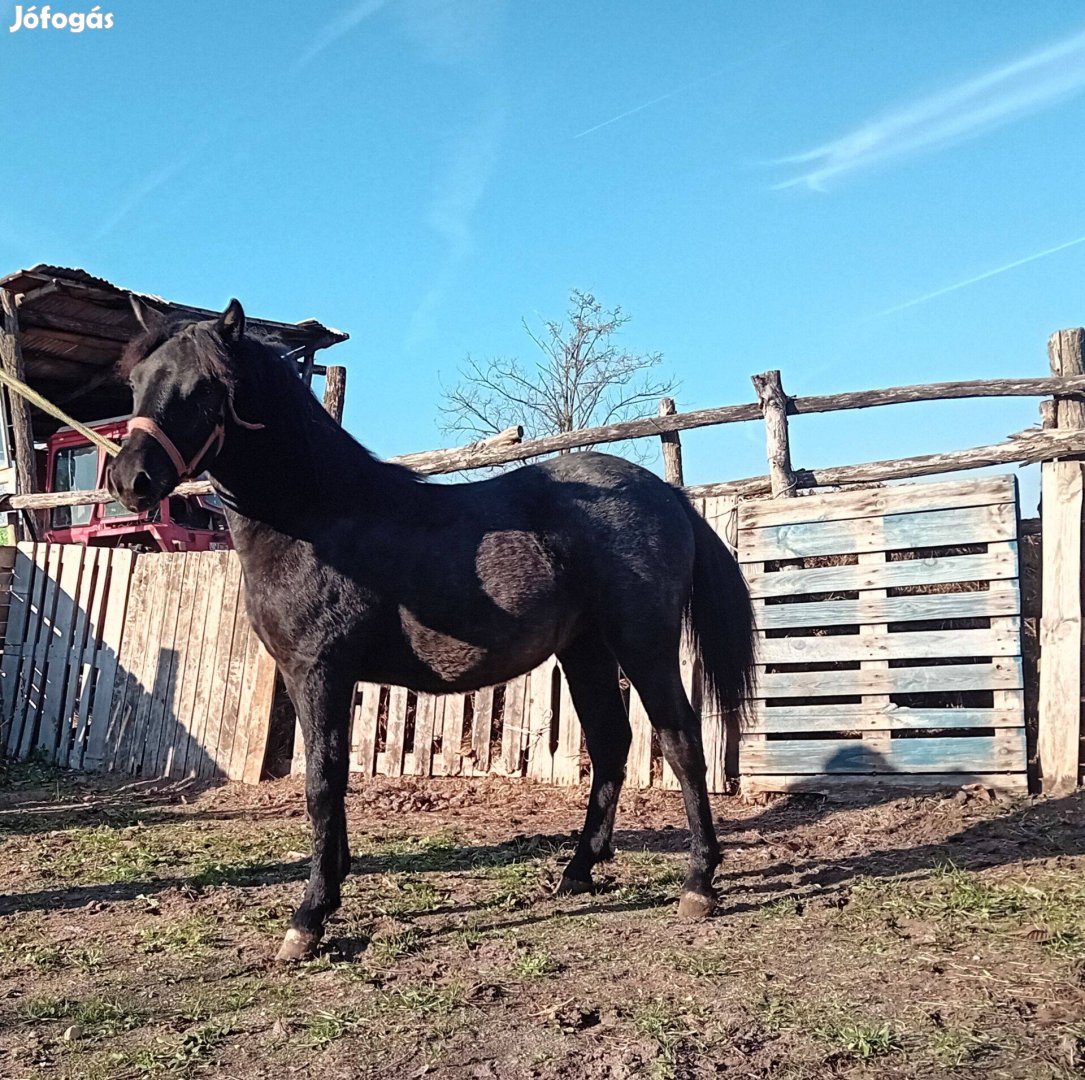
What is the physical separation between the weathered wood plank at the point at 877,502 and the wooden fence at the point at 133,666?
4.08 metres

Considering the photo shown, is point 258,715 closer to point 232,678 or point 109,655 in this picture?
point 232,678

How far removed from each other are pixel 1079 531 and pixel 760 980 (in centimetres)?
397

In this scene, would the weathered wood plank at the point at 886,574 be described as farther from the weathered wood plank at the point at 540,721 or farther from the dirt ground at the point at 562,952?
the weathered wood plank at the point at 540,721

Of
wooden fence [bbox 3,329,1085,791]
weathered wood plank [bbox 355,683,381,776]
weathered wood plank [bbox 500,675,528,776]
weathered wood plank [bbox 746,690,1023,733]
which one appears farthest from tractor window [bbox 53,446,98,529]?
weathered wood plank [bbox 746,690,1023,733]

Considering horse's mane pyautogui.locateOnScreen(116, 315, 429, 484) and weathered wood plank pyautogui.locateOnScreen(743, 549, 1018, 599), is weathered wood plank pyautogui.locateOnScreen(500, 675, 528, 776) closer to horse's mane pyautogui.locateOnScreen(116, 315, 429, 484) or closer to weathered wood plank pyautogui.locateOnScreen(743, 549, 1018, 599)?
weathered wood plank pyautogui.locateOnScreen(743, 549, 1018, 599)

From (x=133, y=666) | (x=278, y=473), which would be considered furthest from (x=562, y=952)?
(x=133, y=666)

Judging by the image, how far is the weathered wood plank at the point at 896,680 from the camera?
5859 millimetres

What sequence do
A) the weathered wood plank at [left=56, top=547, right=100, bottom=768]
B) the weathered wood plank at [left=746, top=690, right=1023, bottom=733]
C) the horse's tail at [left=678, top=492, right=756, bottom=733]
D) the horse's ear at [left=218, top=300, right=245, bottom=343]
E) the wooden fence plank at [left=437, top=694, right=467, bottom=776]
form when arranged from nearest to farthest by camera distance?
the horse's ear at [left=218, top=300, right=245, bottom=343], the horse's tail at [left=678, top=492, right=756, bottom=733], the weathered wood plank at [left=746, top=690, right=1023, bottom=733], the wooden fence plank at [left=437, top=694, right=467, bottom=776], the weathered wood plank at [left=56, top=547, right=100, bottom=768]

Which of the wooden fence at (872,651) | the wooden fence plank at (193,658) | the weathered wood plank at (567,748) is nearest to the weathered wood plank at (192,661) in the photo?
the wooden fence plank at (193,658)

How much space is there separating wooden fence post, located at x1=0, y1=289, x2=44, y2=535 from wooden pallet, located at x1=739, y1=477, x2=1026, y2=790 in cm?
900

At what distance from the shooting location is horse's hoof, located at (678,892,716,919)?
159 inches

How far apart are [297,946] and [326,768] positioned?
2.22 ft

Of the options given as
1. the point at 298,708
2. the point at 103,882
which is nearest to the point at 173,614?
the point at 103,882

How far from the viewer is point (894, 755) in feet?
19.8
